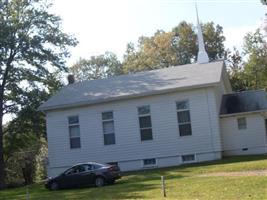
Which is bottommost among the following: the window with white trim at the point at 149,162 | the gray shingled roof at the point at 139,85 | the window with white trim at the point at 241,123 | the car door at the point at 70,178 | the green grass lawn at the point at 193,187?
the green grass lawn at the point at 193,187

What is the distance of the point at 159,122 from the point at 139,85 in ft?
11.4

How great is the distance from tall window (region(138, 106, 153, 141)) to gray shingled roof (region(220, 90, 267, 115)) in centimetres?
454

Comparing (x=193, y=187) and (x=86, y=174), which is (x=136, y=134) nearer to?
(x=86, y=174)

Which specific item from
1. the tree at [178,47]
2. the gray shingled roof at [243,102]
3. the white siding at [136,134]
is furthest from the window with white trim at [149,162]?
the tree at [178,47]

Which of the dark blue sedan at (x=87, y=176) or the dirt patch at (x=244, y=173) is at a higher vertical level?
the dark blue sedan at (x=87, y=176)

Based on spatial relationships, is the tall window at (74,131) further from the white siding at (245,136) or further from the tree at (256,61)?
the tree at (256,61)

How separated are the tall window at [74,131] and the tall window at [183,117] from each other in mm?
6941

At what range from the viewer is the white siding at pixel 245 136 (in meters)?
34.9

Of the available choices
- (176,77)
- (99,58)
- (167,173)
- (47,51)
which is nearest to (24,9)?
(47,51)

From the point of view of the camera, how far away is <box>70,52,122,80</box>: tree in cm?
9175

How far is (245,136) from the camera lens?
3522 cm

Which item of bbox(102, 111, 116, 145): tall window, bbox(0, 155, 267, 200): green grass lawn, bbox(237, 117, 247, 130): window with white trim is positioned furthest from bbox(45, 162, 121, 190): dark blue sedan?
bbox(237, 117, 247, 130): window with white trim

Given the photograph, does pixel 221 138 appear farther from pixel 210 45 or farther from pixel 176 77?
pixel 210 45

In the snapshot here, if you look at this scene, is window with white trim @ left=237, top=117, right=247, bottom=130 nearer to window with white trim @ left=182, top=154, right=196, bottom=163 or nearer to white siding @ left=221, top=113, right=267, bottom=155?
white siding @ left=221, top=113, right=267, bottom=155
